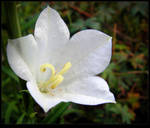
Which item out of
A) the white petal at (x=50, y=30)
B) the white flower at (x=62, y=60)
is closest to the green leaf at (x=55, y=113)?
the white flower at (x=62, y=60)

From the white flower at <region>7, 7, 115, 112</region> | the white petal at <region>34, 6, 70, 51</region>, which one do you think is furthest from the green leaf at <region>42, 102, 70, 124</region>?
the white petal at <region>34, 6, 70, 51</region>

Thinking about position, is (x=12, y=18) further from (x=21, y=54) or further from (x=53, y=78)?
(x=53, y=78)

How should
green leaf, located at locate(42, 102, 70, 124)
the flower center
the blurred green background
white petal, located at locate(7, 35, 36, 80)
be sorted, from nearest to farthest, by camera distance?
1. white petal, located at locate(7, 35, 36, 80)
2. the flower center
3. green leaf, located at locate(42, 102, 70, 124)
4. the blurred green background

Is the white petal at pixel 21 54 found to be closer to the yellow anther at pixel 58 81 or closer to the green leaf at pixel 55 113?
the yellow anther at pixel 58 81

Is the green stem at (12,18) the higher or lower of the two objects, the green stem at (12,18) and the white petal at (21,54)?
the higher

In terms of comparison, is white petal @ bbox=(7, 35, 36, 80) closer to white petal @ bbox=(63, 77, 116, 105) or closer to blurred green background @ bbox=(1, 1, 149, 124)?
white petal @ bbox=(63, 77, 116, 105)

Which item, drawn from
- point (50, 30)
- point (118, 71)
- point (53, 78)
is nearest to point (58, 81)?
point (53, 78)
